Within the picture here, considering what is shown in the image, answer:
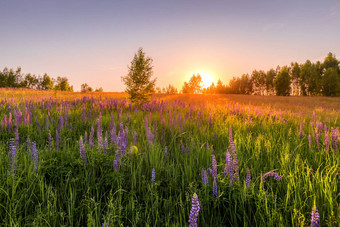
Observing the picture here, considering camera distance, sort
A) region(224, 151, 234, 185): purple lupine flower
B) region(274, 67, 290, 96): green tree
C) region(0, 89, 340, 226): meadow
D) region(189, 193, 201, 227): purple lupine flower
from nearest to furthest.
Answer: region(189, 193, 201, 227): purple lupine flower
region(0, 89, 340, 226): meadow
region(224, 151, 234, 185): purple lupine flower
region(274, 67, 290, 96): green tree

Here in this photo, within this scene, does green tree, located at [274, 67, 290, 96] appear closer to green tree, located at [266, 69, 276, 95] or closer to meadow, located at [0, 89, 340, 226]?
green tree, located at [266, 69, 276, 95]

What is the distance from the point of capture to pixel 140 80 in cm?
955

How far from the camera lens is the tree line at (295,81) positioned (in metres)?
68.8

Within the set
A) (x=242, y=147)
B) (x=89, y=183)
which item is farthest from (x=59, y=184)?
(x=242, y=147)

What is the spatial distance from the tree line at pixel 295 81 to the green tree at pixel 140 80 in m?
81.1

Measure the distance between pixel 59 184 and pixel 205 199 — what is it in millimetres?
1735

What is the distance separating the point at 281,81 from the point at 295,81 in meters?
17.2

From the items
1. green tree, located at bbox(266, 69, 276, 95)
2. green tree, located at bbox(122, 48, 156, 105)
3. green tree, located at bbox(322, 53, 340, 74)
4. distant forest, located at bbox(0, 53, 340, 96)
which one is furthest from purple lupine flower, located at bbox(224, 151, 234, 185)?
green tree, located at bbox(266, 69, 276, 95)

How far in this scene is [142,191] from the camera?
7.27 feet

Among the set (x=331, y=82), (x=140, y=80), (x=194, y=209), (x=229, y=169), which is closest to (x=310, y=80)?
(x=331, y=82)

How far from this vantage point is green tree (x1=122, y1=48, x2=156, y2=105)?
927 centimetres

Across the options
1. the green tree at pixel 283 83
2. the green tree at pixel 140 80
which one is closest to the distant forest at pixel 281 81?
the green tree at pixel 283 83

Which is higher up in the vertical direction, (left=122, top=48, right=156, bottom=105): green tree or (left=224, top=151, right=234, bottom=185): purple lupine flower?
(left=122, top=48, right=156, bottom=105): green tree

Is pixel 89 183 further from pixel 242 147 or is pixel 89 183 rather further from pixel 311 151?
pixel 311 151
